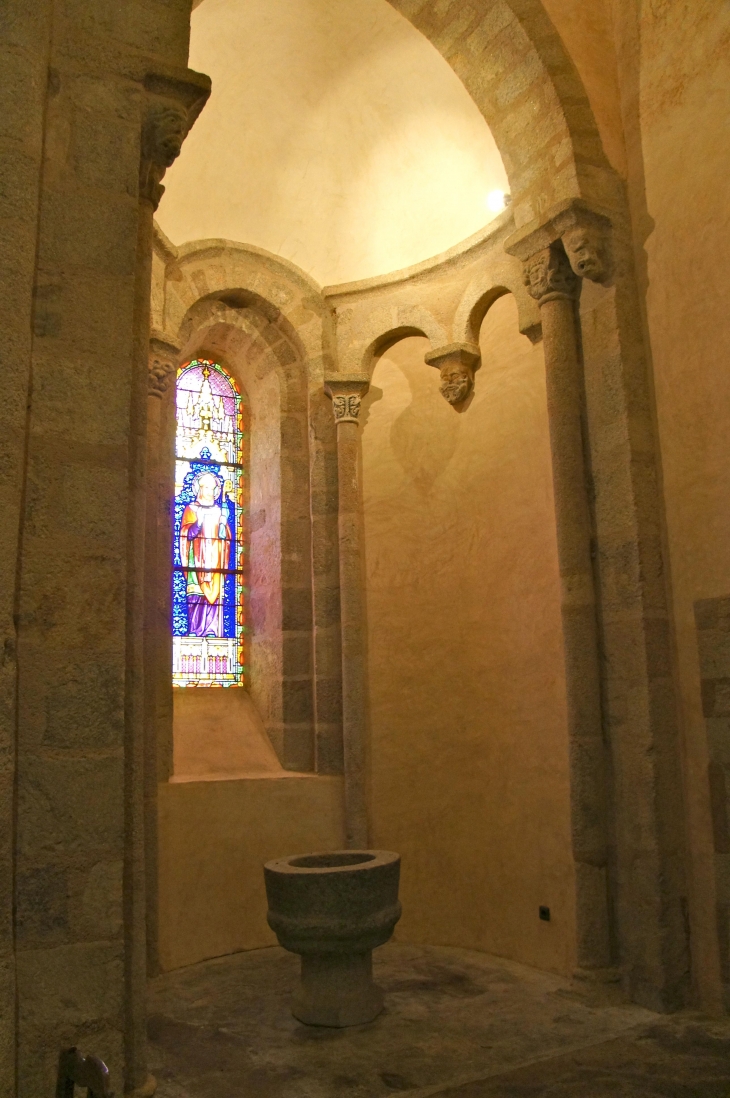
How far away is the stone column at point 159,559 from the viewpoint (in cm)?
566

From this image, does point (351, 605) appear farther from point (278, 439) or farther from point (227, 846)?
point (227, 846)

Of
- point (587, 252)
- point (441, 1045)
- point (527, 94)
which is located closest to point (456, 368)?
point (587, 252)

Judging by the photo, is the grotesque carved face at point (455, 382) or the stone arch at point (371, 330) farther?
the stone arch at point (371, 330)

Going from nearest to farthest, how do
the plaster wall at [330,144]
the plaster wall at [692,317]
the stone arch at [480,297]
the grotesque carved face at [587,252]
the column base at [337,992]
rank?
the column base at [337,992]
the plaster wall at [692,317]
the grotesque carved face at [587,252]
the stone arch at [480,297]
the plaster wall at [330,144]

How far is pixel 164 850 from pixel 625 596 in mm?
2996

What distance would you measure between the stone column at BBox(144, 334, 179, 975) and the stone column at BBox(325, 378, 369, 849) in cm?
116

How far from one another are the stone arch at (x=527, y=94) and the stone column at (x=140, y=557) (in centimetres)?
226

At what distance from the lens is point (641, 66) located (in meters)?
5.03

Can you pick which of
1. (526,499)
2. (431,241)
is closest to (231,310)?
(431,241)

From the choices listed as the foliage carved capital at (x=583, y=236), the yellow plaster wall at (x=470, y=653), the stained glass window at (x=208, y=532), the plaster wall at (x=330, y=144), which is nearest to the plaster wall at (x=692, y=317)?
the foliage carved capital at (x=583, y=236)

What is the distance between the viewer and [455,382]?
6230mm

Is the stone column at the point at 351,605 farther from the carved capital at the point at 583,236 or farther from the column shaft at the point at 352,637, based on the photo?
the carved capital at the point at 583,236

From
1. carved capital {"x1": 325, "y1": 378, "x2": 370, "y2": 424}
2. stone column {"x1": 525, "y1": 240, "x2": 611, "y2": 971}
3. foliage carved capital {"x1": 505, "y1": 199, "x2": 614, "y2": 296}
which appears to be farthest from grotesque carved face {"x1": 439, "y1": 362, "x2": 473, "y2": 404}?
foliage carved capital {"x1": 505, "y1": 199, "x2": 614, "y2": 296}

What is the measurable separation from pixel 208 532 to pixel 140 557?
3.65 metres
